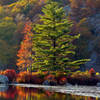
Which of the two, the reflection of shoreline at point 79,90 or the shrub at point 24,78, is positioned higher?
the shrub at point 24,78

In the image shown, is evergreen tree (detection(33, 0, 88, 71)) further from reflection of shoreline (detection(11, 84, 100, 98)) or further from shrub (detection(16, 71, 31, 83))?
reflection of shoreline (detection(11, 84, 100, 98))

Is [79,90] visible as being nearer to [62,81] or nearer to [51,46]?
[62,81]

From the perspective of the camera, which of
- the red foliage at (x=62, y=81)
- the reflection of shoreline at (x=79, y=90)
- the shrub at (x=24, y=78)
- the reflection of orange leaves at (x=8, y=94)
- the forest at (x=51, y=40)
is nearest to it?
the reflection of orange leaves at (x=8, y=94)

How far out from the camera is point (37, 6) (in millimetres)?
98562

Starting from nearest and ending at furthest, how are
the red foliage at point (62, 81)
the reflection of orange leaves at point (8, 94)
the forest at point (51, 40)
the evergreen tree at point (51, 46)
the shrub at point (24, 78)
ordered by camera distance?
1. the reflection of orange leaves at point (8, 94)
2. the red foliage at point (62, 81)
3. the shrub at point (24, 78)
4. the evergreen tree at point (51, 46)
5. the forest at point (51, 40)

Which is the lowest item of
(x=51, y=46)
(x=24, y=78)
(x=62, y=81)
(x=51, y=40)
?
(x=62, y=81)

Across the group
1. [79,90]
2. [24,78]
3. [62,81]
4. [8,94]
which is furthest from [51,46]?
[8,94]

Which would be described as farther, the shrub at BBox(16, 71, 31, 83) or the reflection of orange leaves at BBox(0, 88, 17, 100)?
the shrub at BBox(16, 71, 31, 83)

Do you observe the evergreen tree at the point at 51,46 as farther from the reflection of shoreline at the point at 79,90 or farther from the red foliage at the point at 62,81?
the reflection of shoreline at the point at 79,90

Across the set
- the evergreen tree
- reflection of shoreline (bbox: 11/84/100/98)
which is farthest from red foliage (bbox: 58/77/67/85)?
reflection of shoreline (bbox: 11/84/100/98)

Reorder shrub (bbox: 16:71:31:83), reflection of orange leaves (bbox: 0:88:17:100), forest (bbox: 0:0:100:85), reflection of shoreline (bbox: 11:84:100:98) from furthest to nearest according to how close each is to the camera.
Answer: forest (bbox: 0:0:100:85) → shrub (bbox: 16:71:31:83) → reflection of shoreline (bbox: 11:84:100:98) → reflection of orange leaves (bbox: 0:88:17:100)

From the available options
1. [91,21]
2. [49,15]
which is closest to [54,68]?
[49,15]

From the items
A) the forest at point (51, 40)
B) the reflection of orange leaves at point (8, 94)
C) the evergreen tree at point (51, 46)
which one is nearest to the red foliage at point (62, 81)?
the forest at point (51, 40)

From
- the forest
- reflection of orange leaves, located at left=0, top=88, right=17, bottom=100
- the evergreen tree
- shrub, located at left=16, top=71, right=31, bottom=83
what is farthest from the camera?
the forest
